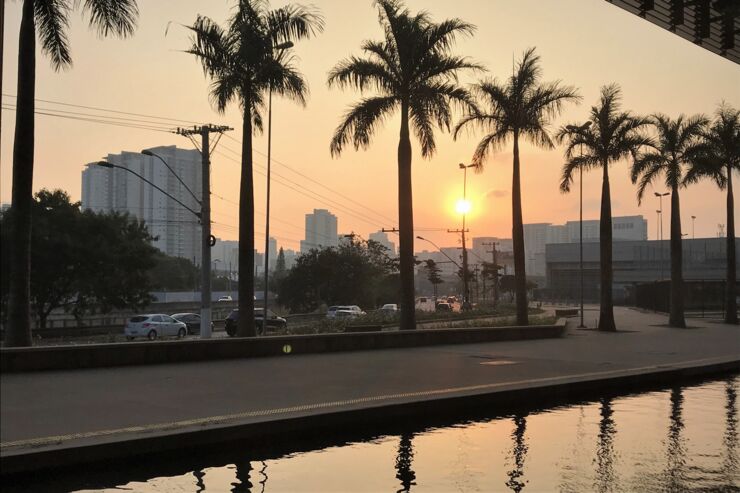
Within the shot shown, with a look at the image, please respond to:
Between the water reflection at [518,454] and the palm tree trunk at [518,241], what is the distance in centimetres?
2037

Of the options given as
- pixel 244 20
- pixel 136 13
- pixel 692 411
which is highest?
pixel 244 20

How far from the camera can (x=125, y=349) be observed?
52.7 feet

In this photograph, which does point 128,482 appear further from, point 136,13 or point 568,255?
point 568,255

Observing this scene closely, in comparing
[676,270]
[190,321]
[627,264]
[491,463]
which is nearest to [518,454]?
[491,463]

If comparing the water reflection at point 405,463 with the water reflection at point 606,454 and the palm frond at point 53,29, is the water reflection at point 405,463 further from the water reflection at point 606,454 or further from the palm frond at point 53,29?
the palm frond at point 53,29

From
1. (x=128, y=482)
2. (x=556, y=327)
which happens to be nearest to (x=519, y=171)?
(x=556, y=327)

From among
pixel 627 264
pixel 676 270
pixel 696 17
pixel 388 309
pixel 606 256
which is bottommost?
pixel 388 309

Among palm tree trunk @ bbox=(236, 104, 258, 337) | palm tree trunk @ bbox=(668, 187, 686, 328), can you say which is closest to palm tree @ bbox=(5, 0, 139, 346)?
palm tree trunk @ bbox=(236, 104, 258, 337)

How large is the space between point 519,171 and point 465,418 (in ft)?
74.0

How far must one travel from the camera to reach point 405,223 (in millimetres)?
25562

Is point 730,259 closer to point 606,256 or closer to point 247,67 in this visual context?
point 606,256

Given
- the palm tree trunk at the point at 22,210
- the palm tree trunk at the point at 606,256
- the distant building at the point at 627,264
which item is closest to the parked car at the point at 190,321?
the palm tree trunk at the point at 606,256

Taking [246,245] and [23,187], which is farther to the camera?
[246,245]

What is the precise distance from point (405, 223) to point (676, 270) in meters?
22.1
